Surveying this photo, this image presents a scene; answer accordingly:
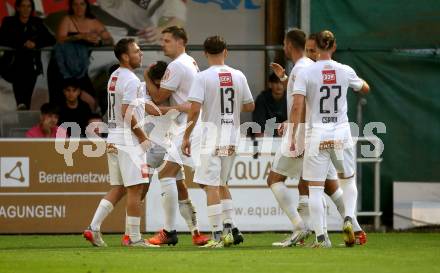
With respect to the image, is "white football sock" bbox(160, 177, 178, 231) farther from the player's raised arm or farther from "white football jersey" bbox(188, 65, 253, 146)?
"white football jersey" bbox(188, 65, 253, 146)

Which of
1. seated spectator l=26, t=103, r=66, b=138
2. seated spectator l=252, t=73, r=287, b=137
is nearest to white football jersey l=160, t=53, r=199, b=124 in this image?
seated spectator l=26, t=103, r=66, b=138

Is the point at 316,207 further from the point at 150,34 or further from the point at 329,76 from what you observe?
the point at 150,34

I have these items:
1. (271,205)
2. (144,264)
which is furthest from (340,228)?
(144,264)

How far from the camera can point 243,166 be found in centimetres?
1823

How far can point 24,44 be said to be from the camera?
66.1 feet

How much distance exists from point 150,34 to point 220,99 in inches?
279

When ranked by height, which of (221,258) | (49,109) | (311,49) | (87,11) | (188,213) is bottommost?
(221,258)

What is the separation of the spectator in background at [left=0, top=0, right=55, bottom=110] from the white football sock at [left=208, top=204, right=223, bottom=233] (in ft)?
22.0

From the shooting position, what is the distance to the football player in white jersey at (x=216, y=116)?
1415cm

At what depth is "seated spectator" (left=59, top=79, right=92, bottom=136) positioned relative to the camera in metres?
19.4

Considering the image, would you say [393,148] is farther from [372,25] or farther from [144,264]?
[144,264]

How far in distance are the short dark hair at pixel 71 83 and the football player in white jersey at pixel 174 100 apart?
16.1 ft

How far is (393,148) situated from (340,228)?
1743mm

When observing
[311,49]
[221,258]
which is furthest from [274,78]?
[221,258]
